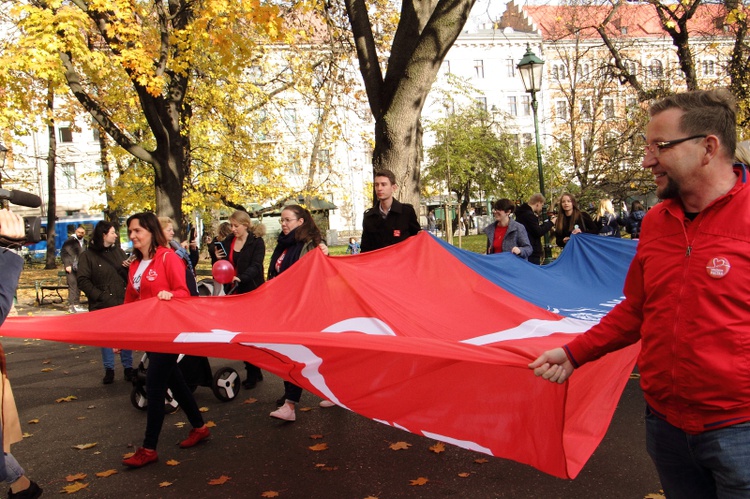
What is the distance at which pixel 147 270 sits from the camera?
571 cm

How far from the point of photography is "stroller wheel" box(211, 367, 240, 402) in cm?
770

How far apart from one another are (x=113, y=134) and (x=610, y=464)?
14770mm

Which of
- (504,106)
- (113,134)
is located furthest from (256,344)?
(504,106)

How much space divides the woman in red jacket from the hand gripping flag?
0.37m

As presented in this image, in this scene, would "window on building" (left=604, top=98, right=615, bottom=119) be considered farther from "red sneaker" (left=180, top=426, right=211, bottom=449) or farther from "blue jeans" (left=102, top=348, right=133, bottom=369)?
"red sneaker" (left=180, top=426, right=211, bottom=449)

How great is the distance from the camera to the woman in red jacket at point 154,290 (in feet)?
18.2

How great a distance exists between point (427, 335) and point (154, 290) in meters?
2.32

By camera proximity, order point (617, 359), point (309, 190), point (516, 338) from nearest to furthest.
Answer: point (617, 359)
point (516, 338)
point (309, 190)

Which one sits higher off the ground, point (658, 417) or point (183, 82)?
point (183, 82)

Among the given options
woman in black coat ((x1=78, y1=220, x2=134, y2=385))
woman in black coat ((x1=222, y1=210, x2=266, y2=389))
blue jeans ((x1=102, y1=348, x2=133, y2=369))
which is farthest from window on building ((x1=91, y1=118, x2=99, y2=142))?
woman in black coat ((x1=222, y1=210, x2=266, y2=389))

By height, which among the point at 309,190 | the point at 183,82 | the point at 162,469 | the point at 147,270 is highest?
the point at 183,82

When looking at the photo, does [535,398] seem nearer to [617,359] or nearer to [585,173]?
[617,359]

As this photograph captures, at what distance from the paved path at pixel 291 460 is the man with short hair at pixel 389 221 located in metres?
1.87

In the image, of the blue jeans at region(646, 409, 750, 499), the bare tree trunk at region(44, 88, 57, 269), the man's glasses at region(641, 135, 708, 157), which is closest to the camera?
the blue jeans at region(646, 409, 750, 499)
